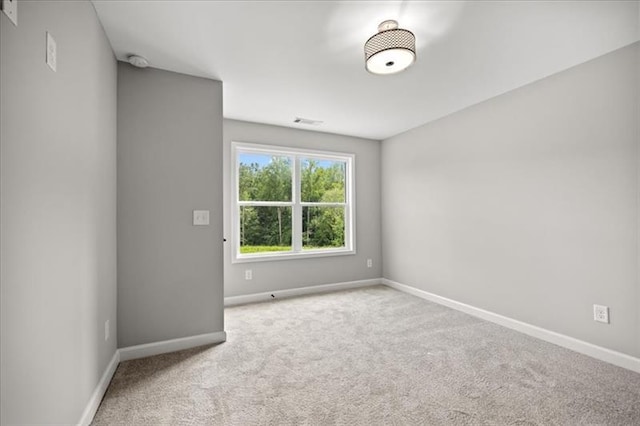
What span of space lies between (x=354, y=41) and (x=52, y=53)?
1781 mm

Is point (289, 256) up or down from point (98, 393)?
up

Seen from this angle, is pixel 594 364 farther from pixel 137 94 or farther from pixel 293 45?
pixel 137 94

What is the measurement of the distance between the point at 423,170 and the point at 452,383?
9.30 ft

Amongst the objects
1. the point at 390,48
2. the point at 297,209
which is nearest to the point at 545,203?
the point at 390,48

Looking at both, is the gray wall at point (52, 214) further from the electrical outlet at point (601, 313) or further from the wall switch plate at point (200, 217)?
the electrical outlet at point (601, 313)

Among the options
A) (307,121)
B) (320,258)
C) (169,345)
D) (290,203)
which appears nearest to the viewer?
(169,345)

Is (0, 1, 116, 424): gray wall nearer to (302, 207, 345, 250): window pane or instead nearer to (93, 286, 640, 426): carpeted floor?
A: (93, 286, 640, 426): carpeted floor

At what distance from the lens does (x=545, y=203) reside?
278cm

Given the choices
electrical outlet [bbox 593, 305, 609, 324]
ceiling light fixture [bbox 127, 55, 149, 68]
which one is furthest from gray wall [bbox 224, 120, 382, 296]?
electrical outlet [bbox 593, 305, 609, 324]

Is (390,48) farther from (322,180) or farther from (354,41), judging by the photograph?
(322,180)

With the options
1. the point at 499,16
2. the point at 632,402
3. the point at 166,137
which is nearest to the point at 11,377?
the point at 166,137

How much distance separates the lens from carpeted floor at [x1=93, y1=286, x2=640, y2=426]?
174 centimetres

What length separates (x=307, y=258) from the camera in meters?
4.44

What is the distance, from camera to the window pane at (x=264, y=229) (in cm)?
411
